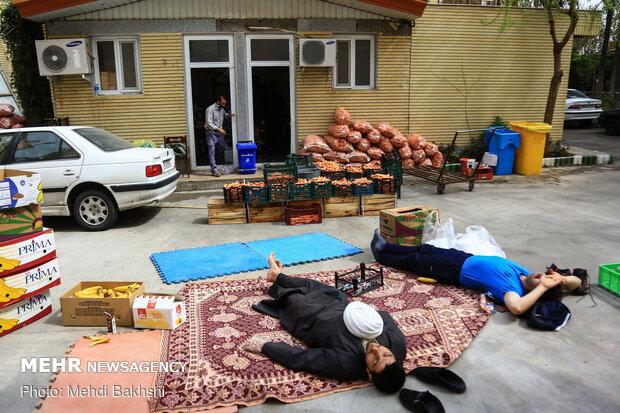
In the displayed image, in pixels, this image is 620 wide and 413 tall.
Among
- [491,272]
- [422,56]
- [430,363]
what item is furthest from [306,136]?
[430,363]

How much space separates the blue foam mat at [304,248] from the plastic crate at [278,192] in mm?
1086

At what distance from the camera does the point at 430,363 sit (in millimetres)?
4434

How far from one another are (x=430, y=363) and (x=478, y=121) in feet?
39.5

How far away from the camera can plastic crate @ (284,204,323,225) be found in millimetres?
9148

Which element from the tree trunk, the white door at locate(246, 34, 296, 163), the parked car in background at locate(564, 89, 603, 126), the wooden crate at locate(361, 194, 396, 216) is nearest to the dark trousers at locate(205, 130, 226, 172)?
the white door at locate(246, 34, 296, 163)

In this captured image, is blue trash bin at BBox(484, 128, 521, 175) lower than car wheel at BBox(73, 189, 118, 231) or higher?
higher

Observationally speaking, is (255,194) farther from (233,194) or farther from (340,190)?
(340,190)

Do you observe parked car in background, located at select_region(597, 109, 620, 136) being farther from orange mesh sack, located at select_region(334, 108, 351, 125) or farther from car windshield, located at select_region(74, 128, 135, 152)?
car windshield, located at select_region(74, 128, 135, 152)

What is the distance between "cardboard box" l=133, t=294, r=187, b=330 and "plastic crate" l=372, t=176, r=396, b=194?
5590mm

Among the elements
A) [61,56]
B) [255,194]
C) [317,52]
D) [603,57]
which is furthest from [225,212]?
[603,57]

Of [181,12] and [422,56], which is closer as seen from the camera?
[181,12]

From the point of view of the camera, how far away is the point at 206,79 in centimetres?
1503

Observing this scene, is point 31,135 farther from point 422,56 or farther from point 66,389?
point 422,56

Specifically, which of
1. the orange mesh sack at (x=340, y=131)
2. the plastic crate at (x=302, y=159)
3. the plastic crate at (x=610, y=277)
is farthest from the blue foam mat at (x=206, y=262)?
the orange mesh sack at (x=340, y=131)
